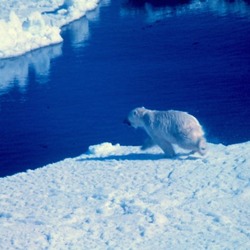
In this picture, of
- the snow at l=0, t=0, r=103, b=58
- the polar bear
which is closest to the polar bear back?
the polar bear

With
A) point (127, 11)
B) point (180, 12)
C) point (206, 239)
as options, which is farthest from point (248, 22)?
point (206, 239)

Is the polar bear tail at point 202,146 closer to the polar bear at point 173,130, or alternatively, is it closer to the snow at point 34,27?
the polar bear at point 173,130

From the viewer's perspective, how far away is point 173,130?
7.11 m

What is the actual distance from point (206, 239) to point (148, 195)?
1.34 meters

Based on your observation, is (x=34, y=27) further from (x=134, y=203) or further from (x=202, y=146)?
(x=134, y=203)

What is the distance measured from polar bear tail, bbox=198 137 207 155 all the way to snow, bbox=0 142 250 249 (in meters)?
0.09

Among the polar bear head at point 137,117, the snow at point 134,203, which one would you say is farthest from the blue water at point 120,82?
the snow at point 134,203

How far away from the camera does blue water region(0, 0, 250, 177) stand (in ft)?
37.1

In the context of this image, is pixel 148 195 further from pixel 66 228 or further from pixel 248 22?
pixel 248 22

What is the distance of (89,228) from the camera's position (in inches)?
210

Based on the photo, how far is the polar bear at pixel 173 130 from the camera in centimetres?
700

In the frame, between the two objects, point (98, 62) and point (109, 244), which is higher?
point (109, 244)

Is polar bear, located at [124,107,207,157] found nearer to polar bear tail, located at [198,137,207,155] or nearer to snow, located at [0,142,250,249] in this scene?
polar bear tail, located at [198,137,207,155]

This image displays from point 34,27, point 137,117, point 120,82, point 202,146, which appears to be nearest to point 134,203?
point 202,146
